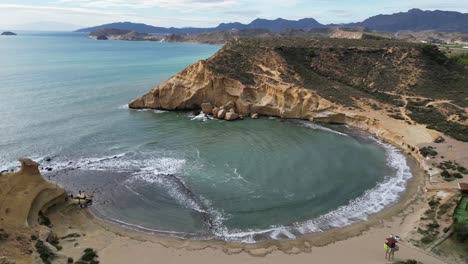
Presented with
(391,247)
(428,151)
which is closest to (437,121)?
(428,151)

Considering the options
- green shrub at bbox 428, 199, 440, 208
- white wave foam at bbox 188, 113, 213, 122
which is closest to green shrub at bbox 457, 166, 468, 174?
green shrub at bbox 428, 199, 440, 208

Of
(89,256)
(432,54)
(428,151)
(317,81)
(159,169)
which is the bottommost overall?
(89,256)

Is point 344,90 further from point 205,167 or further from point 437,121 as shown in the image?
point 205,167

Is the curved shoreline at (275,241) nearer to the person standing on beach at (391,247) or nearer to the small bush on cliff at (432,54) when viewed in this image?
the person standing on beach at (391,247)

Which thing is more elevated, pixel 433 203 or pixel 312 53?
pixel 312 53

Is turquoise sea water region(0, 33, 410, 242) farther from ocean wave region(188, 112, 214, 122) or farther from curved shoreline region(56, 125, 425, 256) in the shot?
curved shoreline region(56, 125, 425, 256)

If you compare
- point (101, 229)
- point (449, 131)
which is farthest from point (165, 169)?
point (449, 131)
